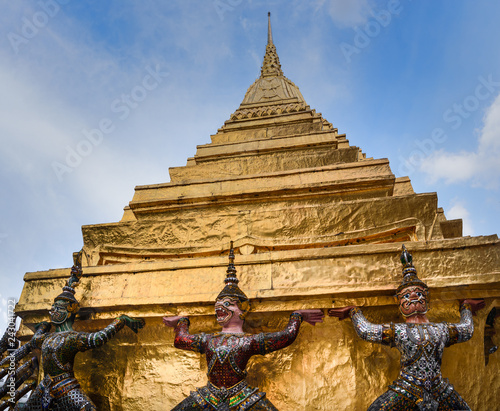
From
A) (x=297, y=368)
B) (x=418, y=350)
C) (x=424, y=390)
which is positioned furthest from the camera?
(x=297, y=368)

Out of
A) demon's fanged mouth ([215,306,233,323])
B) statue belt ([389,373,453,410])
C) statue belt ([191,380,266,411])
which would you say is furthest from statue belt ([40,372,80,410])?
statue belt ([389,373,453,410])

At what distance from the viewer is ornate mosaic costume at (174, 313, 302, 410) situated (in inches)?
121

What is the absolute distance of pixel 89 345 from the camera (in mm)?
3543

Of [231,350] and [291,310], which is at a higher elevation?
[291,310]

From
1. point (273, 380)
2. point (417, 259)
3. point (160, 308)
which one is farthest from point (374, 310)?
point (160, 308)

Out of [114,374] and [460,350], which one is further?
[114,374]

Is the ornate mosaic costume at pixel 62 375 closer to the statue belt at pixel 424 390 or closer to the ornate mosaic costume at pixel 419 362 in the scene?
the ornate mosaic costume at pixel 419 362

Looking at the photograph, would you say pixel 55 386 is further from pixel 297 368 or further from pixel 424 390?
pixel 424 390

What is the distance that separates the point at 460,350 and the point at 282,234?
2543 mm

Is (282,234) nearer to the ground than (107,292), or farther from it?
farther from it

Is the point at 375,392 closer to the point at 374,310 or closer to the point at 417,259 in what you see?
the point at 374,310

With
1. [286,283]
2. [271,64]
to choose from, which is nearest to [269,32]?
[271,64]

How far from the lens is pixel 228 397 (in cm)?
309

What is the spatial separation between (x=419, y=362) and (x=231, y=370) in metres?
1.63
